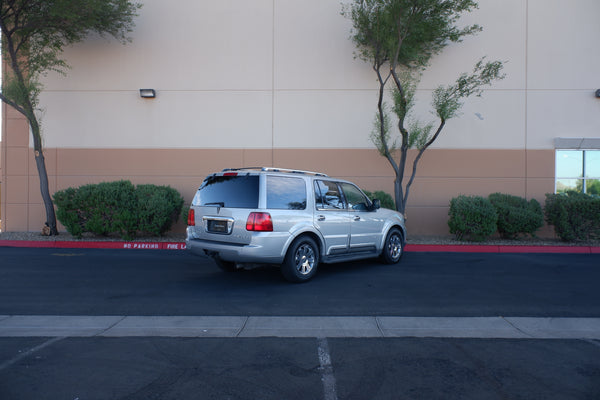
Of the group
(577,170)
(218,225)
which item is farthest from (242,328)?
(577,170)

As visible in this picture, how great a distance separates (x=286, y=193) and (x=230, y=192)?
946 millimetres

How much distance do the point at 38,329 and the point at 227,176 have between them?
3.52m

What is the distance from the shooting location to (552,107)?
45.1ft

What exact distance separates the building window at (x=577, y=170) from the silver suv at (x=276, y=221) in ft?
30.4

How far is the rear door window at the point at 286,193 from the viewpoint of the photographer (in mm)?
7020

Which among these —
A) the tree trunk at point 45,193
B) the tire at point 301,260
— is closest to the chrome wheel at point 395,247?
the tire at point 301,260

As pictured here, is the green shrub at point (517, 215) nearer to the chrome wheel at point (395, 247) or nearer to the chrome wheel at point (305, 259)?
the chrome wheel at point (395, 247)

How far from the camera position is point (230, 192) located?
7148 mm
